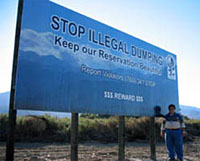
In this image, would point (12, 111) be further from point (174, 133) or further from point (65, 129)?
point (65, 129)

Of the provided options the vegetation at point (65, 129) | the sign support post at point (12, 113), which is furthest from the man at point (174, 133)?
the vegetation at point (65, 129)

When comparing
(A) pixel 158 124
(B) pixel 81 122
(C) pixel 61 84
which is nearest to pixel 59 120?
(B) pixel 81 122

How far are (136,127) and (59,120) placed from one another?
4.10 meters

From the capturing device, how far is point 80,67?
623 centimetres

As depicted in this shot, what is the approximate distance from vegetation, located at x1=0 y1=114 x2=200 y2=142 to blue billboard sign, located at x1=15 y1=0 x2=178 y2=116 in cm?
519

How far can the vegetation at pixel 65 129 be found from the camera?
37.1ft

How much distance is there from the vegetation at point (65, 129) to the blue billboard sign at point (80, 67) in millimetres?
5193

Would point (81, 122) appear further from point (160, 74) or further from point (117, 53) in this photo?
point (117, 53)

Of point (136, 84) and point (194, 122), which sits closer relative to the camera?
point (136, 84)

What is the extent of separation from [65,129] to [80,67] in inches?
266

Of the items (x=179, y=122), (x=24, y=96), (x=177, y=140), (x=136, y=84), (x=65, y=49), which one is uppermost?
(x=65, y=49)

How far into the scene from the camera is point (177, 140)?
22.7 ft

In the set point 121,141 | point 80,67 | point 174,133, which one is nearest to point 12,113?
point 80,67

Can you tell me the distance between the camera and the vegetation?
11305 millimetres
